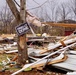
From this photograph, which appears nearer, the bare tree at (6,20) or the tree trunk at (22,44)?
the tree trunk at (22,44)

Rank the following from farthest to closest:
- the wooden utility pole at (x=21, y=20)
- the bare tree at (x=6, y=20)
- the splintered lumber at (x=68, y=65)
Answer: the bare tree at (x=6, y=20), the wooden utility pole at (x=21, y=20), the splintered lumber at (x=68, y=65)

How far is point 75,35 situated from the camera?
11.9m

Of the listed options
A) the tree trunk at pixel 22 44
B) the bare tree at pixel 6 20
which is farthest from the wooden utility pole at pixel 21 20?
the bare tree at pixel 6 20

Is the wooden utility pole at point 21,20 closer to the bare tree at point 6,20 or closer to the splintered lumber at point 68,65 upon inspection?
the splintered lumber at point 68,65

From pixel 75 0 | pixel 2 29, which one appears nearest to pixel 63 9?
pixel 75 0

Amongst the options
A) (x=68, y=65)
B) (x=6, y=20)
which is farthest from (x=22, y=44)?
(x=6, y=20)

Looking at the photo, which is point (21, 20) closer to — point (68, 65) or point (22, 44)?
point (22, 44)

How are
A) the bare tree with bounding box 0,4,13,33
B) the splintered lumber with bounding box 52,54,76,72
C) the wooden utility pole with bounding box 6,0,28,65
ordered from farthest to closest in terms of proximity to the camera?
the bare tree with bounding box 0,4,13,33
the wooden utility pole with bounding box 6,0,28,65
the splintered lumber with bounding box 52,54,76,72

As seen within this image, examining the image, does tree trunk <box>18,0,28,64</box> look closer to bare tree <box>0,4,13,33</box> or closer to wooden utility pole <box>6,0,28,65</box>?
wooden utility pole <box>6,0,28,65</box>

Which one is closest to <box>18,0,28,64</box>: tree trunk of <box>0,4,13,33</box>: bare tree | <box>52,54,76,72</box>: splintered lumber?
<box>52,54,76,72</box>: splintered lumber

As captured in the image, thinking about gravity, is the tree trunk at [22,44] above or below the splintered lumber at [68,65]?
above

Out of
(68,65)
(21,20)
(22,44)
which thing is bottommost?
(68,65)

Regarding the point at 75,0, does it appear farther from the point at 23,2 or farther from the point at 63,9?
the point at 23,2

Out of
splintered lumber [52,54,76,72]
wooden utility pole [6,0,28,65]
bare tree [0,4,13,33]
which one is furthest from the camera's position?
bare tree [0,4,13,33]
